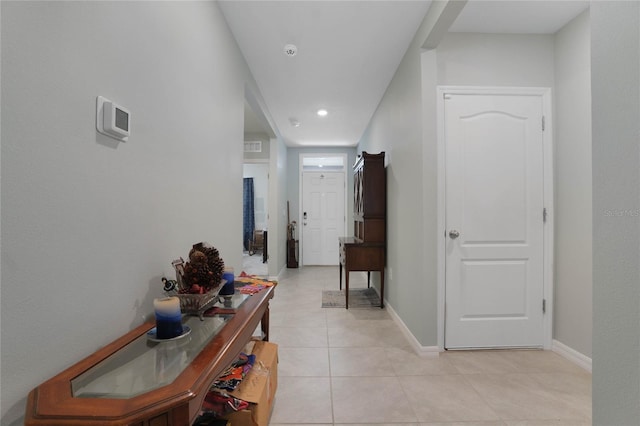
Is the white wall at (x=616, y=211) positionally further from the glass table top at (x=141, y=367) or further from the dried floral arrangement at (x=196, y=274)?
the dried floral arrangement at (x=196, y=274)

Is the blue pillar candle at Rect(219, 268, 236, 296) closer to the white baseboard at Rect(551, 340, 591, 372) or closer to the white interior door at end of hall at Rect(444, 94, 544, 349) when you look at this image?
the white interior door at end of hall at Rect(444, 94, 544, 349)

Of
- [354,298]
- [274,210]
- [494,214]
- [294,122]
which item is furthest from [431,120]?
[274,210]

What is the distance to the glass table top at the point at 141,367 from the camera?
72 cm

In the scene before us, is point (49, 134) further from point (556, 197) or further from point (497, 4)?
point (556, 197)

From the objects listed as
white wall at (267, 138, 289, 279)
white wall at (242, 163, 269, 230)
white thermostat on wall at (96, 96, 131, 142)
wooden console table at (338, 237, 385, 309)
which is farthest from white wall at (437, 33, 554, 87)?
white wall at (242, 163, 269, 230)

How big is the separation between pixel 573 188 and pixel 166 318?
2.84 meters

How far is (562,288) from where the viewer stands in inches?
96.5

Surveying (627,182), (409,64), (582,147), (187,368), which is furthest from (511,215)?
(187,368)

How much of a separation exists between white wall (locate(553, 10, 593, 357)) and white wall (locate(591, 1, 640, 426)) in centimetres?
176

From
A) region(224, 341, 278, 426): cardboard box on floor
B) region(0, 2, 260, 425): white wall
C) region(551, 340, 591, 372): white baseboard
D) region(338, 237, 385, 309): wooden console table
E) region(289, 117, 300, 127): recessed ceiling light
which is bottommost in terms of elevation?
region(551, 340, 591, 372): white baseboard

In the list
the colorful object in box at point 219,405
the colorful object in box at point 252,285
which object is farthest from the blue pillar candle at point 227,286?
the colorful object in box at point 219,405

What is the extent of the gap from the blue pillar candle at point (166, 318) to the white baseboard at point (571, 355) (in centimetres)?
276

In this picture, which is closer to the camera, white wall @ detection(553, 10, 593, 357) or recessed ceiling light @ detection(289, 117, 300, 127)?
white wall @ detection(553, 10, 593, 357)

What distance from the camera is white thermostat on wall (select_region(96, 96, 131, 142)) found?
94 cm
